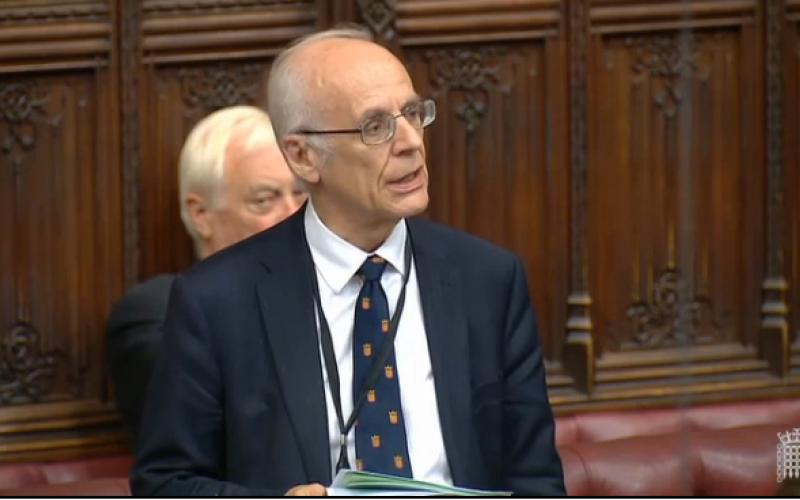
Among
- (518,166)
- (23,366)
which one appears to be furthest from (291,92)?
(518,166)

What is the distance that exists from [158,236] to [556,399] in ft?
3.20

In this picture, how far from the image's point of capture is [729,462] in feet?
13.3

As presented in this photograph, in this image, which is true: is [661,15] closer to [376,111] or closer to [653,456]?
[653,456]

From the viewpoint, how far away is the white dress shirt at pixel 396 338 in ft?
9.32

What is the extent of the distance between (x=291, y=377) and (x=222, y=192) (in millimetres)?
1015

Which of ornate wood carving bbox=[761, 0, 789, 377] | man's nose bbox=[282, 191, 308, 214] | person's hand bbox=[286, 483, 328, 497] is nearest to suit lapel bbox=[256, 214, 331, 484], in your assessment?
person's hand bbox=[286, 483, 328, 497]

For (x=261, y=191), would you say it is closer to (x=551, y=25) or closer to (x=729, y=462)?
(x=551, y=25)

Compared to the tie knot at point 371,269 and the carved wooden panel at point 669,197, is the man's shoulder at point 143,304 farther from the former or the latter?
the carved wooden panel at point 669,197

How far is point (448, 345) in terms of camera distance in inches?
113

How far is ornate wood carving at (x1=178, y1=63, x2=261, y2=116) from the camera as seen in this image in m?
3.90

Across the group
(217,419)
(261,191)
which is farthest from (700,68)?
(217,419)

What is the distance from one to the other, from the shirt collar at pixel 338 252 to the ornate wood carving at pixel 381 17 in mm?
1115

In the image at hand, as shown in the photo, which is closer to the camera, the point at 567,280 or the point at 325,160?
the point at 325,160

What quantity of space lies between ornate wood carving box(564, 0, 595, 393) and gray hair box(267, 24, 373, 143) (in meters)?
1.25
